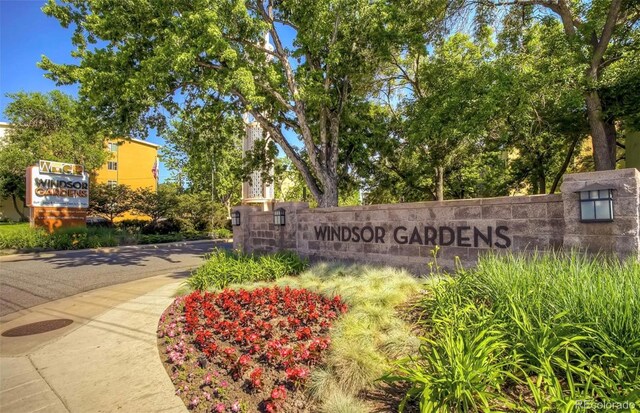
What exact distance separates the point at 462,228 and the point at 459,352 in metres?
4.22

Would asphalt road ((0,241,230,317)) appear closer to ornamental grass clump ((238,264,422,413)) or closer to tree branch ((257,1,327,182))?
tree branch ((257,1,327,182))

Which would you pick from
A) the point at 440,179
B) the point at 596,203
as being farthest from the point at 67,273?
the point at 440,179

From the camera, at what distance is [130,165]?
138 ft

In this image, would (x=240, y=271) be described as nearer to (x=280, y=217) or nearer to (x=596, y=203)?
(x=280, y=217)

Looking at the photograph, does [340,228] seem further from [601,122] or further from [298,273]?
[601,122]

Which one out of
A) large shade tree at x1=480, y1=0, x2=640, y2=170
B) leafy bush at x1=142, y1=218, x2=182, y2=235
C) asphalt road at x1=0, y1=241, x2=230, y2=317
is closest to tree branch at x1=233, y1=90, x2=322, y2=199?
asphalt road at x1=0, y1=241, x2=230, y2=317

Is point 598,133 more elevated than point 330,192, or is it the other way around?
point 598,133

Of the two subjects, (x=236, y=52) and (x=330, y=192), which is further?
(x=330, y=192)

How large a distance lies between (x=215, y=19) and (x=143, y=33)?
12.2ft

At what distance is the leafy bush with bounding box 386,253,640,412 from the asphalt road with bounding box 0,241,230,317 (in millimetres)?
9084

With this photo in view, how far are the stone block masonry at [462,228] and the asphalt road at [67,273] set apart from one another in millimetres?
4715

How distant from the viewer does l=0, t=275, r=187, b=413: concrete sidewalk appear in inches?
133

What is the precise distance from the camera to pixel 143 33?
38.1ft

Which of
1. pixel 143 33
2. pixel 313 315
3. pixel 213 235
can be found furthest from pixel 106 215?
pixel 313 315
